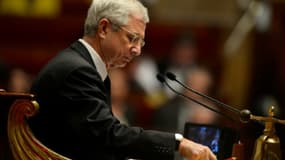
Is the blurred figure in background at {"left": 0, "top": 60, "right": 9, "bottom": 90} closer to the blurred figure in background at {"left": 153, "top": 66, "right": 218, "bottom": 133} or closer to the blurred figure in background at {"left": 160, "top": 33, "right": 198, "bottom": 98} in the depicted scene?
the blurred figure in background at {"left": 153, "top": 66, "right": 218, "bottom": 133}

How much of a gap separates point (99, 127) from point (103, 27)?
1.44 ft

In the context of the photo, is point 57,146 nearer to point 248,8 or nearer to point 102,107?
point 102,107

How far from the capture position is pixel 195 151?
2.72 meters

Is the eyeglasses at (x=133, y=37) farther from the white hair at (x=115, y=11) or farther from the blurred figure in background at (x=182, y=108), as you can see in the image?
the blurred figure in background at (x=182, y=108)

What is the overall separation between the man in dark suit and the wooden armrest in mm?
111

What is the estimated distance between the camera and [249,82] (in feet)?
25.2

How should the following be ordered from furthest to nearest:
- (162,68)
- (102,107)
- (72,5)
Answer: (72,5) < (162,68) < (102,107)

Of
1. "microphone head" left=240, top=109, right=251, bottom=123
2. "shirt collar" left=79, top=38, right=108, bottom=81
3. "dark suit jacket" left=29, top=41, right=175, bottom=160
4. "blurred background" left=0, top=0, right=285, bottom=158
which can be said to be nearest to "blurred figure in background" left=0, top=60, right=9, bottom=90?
"shirt collar" left=79, top=38, right=108, bottom=81

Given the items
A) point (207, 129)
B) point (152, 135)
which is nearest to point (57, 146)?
point (152, 135)

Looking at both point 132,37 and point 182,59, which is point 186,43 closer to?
point 182,59

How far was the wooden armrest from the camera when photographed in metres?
2.73

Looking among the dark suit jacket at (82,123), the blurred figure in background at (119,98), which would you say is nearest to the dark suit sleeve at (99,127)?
the dark suit jacket at (82,123)

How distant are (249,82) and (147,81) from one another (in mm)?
1183

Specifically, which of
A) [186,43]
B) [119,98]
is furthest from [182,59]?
[119,98]
